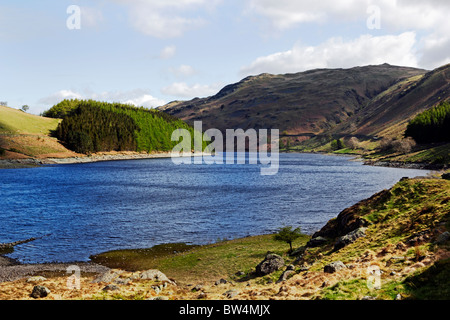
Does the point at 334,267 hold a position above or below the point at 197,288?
above

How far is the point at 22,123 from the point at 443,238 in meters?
193

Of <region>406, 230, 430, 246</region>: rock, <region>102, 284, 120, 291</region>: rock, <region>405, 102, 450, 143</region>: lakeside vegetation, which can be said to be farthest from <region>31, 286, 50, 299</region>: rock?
<region>405, 102, 450, 143</region>: lakeside vegetation

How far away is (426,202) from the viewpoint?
24328mm

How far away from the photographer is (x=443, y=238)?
17.6m

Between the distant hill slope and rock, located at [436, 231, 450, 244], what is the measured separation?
494 feet

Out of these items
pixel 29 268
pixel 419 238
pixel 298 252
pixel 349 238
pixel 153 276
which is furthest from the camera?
pixel 298 252

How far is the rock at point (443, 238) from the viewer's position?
17469 millimetres

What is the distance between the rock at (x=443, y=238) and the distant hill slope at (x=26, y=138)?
151 metres

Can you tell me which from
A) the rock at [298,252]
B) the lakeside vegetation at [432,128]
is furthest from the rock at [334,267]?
the lakeside vegetation at [432,128]

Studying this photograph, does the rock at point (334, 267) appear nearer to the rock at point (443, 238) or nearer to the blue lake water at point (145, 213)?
the rock at point (443, 238)

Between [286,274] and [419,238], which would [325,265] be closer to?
[286,274]

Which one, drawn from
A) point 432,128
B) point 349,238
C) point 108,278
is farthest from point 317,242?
point 432,128

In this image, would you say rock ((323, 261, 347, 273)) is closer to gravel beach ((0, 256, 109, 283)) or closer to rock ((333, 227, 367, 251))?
rock ((333, 227, 367, 251))

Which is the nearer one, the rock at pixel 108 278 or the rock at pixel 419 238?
the rock at pixel 419 238
